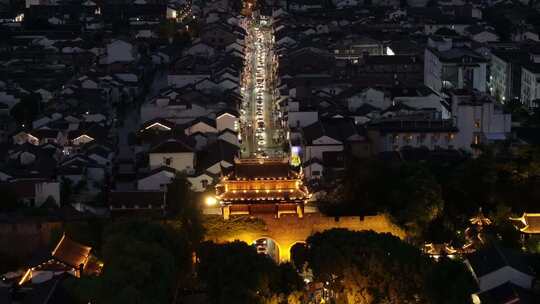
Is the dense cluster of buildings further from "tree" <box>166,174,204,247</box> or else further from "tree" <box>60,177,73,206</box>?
"tree" <box>166,174,204,247</box>

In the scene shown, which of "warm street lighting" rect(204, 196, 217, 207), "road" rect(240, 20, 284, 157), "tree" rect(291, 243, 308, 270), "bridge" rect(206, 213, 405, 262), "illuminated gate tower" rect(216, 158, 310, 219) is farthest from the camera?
"road" rect(240, 20, 284, 157)

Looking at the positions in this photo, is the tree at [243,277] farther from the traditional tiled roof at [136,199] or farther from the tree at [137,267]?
the traditional tiled roof at [136,199]

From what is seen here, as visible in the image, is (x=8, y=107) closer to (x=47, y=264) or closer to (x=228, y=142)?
(x=228, y=142)

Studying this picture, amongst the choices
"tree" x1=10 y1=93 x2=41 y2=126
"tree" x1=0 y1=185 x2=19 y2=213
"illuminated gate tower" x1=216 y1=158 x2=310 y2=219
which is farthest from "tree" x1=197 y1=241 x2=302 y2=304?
"tree" x1=10 y1=93 x2=41 y2=126

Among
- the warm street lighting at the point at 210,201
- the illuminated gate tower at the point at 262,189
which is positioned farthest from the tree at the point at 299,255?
the warm street lighting at the point at 210,201

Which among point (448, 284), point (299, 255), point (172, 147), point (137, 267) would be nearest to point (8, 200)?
point (172, 147)

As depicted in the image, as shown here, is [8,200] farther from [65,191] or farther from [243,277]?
[243,277]

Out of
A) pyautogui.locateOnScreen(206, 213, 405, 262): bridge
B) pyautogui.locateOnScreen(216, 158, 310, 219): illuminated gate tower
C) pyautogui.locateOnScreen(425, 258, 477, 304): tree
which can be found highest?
pyautogui.locateOnScreen(216, 158, 310, 219): illuminated gate tower
